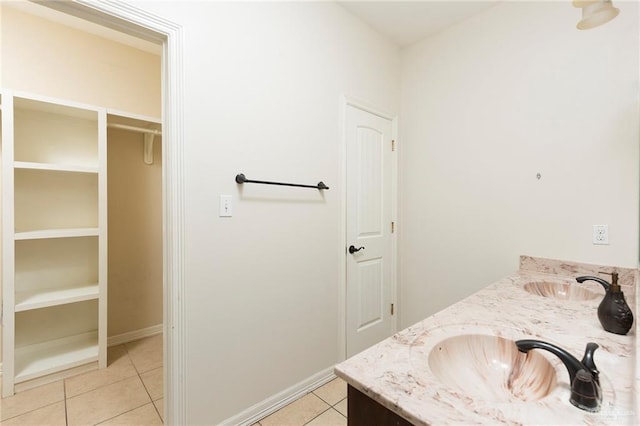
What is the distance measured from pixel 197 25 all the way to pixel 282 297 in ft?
5.10

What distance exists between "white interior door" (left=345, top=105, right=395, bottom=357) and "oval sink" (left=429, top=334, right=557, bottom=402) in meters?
1.27

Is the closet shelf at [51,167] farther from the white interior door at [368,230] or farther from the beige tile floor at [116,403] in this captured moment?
the white interior door at [368,230]

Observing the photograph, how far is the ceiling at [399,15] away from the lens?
1992mm

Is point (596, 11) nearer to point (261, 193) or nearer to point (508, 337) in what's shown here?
point (508, 337)

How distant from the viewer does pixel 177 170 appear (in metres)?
1.33

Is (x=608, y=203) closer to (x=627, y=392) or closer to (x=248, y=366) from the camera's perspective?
(x=627, y=392)

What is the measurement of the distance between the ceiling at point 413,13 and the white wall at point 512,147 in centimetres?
8

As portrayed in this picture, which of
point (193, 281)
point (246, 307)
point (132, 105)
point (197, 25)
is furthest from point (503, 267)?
point (132, 105)

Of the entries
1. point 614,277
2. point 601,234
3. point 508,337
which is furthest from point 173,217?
point 601,234

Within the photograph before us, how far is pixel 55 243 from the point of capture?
2.17m

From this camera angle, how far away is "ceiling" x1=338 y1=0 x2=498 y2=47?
6.56ft

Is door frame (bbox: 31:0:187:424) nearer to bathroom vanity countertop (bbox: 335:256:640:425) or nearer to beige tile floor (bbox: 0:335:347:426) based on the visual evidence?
beige tile floor (bbox: 0:335:347:426)

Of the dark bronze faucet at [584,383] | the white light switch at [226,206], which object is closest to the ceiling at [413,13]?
the white light switch at [226,206]

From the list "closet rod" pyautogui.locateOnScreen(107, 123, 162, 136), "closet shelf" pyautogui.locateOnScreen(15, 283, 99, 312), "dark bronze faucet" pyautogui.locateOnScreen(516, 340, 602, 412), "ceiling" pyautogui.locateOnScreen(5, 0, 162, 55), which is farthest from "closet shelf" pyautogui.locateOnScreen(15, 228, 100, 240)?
"dark bronze faucet" pyautogui.locateOnScreen(516, 340, 602, 412)
